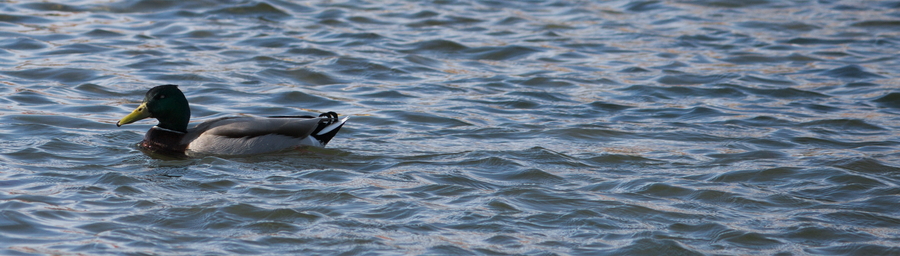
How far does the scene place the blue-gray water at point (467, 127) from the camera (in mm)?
5617

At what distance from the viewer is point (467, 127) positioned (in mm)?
8344

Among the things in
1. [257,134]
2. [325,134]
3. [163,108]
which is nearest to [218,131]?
[257,134]

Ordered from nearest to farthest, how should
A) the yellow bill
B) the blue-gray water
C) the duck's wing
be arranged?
the blue-gray water → the duck's wing → the yellow bill

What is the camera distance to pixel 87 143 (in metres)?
7.36

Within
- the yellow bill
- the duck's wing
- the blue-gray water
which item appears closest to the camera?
the blue-gray water

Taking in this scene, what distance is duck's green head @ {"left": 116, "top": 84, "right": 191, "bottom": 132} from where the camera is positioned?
746 cm

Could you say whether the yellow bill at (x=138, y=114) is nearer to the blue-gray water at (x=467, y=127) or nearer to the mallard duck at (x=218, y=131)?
the mallard duck at (x=218, y=131)

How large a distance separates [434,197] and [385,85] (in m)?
3.80

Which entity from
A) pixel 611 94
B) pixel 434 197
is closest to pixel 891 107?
pixel 611 94

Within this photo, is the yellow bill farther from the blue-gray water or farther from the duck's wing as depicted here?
the duck's wing

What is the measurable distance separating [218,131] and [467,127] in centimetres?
198

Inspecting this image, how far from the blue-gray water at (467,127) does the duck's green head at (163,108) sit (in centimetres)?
26

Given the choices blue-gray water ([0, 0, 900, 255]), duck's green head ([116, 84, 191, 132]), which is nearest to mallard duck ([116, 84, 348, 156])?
duck's green head ([116, 84, 191, 132])

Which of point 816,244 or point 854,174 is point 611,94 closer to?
point 854,174
